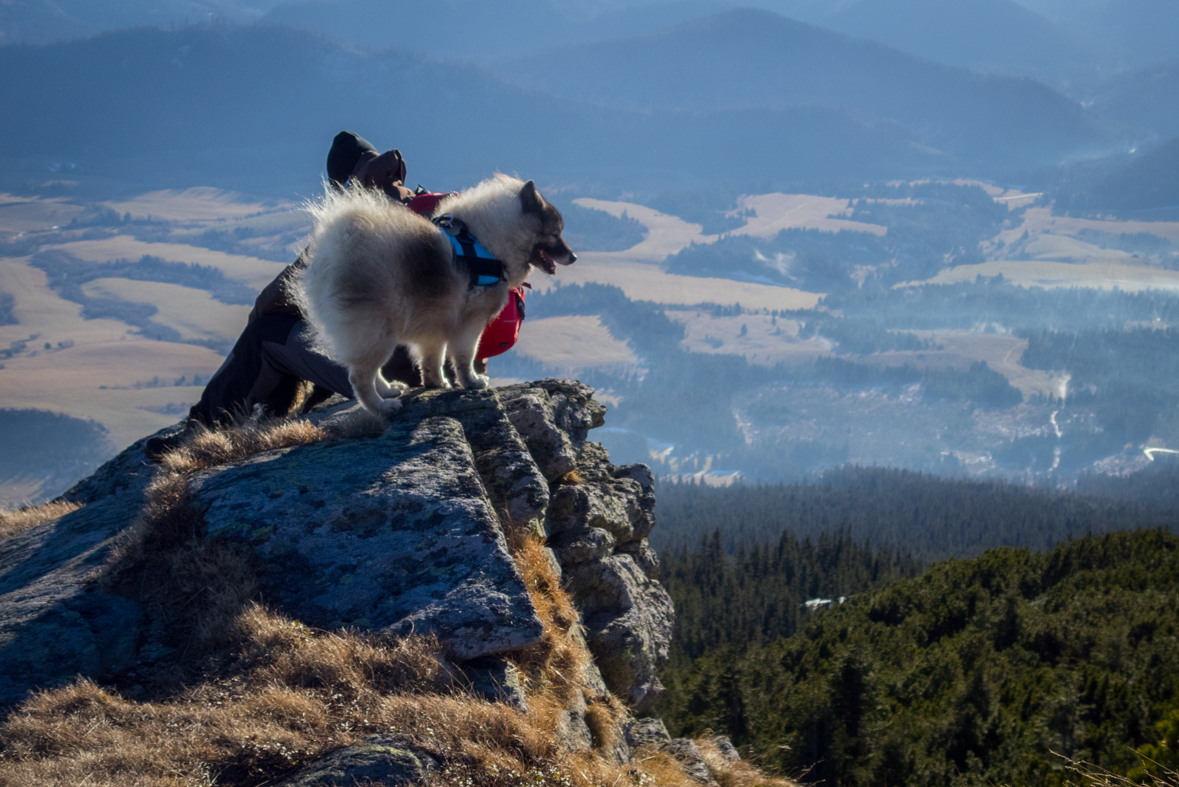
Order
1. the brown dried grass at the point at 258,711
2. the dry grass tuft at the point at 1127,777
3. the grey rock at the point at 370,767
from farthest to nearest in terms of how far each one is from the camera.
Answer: the dry grass tuft at the point at 1127,777, the brown dried grass at the point at 258,711, the grey rock at the point at 370,767

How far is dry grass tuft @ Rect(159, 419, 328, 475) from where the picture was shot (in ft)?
23.8

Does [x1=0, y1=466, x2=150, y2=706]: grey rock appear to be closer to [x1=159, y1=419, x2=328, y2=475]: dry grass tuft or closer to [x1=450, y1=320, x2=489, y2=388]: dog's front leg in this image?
[x1=159, y1=419, x2=328, y2=475]: dry grass tuft

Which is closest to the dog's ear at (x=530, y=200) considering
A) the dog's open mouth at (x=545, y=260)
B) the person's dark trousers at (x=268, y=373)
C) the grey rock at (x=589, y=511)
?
the dog's open mouth at (x=545, y=260)

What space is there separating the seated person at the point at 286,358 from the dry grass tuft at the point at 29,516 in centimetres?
144

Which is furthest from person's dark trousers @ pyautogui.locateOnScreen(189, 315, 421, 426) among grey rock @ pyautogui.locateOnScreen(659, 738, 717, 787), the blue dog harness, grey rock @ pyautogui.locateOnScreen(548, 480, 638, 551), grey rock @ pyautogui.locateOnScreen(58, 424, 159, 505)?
grey rock @ pyautogui.locateOnScreen(659, 738, 717, 787)

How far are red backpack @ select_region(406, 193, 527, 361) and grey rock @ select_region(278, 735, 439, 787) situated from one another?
559 cm

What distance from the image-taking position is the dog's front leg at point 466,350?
8.14 metres

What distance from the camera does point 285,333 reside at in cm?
850

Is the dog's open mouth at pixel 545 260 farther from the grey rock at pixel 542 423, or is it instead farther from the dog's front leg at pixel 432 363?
the grey rock at pixel 542 423

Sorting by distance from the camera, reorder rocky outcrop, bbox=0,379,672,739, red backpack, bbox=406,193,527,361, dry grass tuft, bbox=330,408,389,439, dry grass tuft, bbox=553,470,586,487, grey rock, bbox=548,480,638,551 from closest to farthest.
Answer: rocky outcrop, bbox=0,379,672,739, dry grass tuft, bbox=330,408,389,439, grey rock, bbox=548,480,638,551, dry grass tuft, bbox=553,470,586,487, red backpack, bbox=406,193,527,361

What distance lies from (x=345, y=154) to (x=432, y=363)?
14.3 feet

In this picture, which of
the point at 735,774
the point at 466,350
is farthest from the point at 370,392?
the point at 735,774

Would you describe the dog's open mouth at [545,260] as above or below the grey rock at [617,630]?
above

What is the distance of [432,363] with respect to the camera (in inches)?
332
